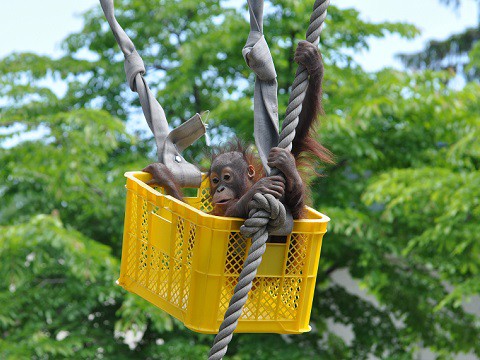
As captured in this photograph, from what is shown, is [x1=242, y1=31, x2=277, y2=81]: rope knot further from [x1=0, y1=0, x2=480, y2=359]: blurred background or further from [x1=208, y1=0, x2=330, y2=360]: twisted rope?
[x1=0, y1=0, x2=480, y2=359]: blurred background

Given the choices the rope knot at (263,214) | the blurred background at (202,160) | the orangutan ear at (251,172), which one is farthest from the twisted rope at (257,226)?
the blurred background at (202,160)

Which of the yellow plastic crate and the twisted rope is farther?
the yellow plastic crate

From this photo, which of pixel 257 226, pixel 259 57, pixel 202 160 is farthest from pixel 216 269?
pixel 202 160

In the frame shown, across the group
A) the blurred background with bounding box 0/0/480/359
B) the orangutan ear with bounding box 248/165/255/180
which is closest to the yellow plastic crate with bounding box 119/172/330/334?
the orangutan ear with bounding box 248/165/255/180

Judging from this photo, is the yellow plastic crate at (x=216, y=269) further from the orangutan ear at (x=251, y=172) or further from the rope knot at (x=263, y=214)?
the orangutan ear at (x=251, y=172)

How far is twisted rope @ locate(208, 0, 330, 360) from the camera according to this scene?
146 centimetres

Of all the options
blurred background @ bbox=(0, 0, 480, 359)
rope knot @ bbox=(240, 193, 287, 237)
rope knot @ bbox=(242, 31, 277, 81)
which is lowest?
blurred background @ bbox=(0, 0, 480, 359)

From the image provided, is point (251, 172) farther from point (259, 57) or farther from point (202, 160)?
point (202, 160)

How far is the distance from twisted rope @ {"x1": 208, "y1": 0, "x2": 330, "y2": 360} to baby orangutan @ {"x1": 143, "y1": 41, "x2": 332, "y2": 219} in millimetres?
55

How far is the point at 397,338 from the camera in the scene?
6.24m

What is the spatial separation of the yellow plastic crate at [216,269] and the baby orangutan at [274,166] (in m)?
0.06

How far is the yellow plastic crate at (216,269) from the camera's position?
5.28 ft

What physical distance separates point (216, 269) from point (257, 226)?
0.16 metres

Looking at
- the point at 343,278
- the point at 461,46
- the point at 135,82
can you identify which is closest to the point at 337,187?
the point at 343,278
